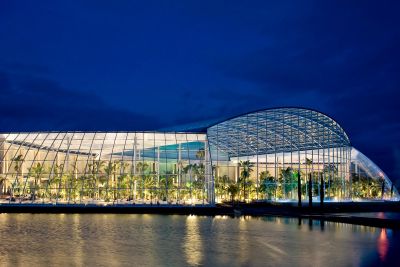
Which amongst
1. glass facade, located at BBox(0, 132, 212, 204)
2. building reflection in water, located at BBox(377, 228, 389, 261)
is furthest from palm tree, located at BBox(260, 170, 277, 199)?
building reflection in water, located at BBox(377, 228, 389, 261)

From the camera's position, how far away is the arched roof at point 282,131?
6806 cm

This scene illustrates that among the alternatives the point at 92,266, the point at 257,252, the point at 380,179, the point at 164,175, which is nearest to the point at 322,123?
the point at 380,179

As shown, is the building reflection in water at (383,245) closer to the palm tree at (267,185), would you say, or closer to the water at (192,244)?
the water at (192,244)

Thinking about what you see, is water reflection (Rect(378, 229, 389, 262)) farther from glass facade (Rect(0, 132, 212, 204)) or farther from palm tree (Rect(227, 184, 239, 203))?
palm tree (Rect(227, 184, 239, 203))

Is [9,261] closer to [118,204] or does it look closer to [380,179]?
[118,204]

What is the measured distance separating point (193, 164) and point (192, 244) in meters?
32.7

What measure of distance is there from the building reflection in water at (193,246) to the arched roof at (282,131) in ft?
114

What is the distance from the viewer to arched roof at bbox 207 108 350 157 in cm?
6806

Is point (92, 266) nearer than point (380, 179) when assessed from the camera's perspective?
Yes

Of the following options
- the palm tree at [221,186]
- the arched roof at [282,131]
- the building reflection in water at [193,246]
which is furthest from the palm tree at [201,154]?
the building reflection in water at [193,246]

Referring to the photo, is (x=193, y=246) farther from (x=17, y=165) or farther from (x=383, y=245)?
(x=17, y=165)

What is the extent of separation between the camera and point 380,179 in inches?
3123

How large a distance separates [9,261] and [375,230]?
2425 centimetres

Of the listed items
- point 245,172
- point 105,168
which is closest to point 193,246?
point 105,168
